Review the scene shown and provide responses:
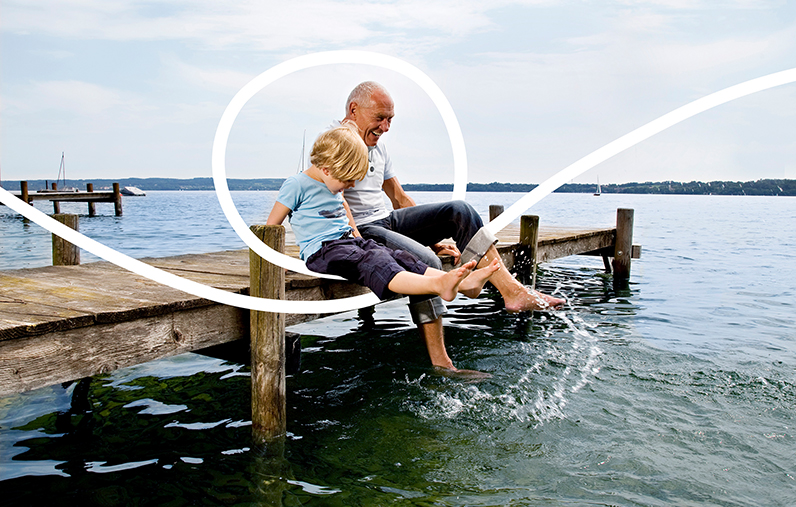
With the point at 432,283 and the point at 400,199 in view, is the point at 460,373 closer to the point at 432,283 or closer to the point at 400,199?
the point at 400,199

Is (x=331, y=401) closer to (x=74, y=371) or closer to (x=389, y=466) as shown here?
(x=389, y=466)

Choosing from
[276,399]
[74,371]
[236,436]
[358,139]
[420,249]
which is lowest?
[236,436]

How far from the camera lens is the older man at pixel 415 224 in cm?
482

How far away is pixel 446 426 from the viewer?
4.52m

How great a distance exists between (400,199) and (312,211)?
1528mm

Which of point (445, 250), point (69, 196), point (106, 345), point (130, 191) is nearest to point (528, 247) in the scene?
point (445, 250)

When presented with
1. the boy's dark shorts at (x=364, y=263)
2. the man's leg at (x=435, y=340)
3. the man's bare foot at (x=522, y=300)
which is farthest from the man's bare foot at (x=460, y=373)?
the boy's dark shorts at (x=364, y=263)

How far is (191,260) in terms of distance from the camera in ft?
18.8

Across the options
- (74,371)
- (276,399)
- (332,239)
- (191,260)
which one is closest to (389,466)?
(276,399)

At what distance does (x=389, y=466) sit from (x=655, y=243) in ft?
71.0
